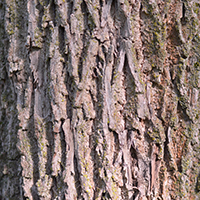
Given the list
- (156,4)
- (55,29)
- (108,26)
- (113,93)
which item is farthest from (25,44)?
(156,4)

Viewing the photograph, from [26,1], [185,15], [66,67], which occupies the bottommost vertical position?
[66,67]

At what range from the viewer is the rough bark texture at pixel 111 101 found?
131 cm

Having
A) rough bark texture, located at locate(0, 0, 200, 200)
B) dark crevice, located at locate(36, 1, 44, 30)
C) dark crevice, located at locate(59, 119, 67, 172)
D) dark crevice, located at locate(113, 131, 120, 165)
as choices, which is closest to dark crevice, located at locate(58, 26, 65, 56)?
rough bark texture, located at locate(0, 0, 200, 200)

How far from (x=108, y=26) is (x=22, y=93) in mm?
680

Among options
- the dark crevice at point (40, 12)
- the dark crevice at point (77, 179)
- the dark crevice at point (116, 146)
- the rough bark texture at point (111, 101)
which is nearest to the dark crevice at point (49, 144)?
the rough bark texture at point (111, 101)

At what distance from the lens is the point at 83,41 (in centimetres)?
134

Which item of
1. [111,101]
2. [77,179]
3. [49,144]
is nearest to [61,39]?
[111,101]

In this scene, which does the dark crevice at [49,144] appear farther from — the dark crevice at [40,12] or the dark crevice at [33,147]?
the dark crevice at [40,12]

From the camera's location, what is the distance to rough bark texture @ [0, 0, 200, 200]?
1.31 metres

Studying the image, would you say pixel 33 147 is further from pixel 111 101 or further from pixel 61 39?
pixel 61 39

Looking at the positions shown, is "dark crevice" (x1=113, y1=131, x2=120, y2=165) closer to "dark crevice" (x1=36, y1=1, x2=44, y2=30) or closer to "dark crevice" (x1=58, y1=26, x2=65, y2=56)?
"dark crevice" (x1=58, y1=26, x2=65, y2=56)

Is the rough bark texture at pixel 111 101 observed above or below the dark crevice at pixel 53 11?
below

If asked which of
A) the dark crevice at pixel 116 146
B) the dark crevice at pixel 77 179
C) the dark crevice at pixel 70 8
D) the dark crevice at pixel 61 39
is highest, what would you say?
the dark crevice at pixel 70 8

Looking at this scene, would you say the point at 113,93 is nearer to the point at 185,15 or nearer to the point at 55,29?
the point at 55,29
